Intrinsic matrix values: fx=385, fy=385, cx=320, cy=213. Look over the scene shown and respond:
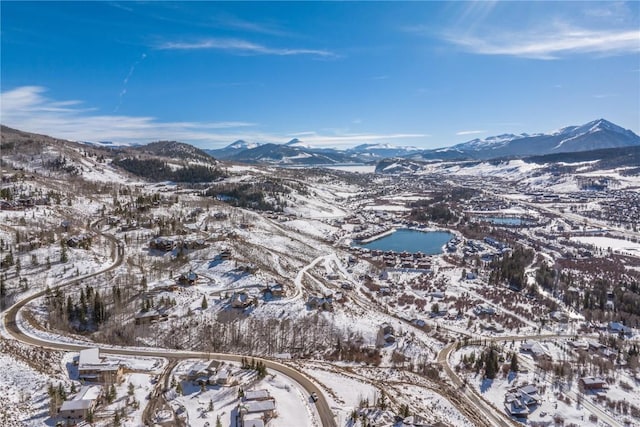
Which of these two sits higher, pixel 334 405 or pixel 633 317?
pixel 334 405

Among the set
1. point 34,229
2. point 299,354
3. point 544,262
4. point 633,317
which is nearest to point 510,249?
point 544,262

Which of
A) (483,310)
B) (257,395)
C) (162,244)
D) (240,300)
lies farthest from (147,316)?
(483,310)

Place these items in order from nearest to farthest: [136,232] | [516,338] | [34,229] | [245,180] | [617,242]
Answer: [516,338], [34,229], [136,232], [617,242], [245,180]

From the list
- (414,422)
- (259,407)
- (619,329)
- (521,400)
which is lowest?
(619,329)

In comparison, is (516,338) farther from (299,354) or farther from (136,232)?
(136,232)

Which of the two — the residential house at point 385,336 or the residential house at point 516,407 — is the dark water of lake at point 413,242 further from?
the residential house at point 516,407

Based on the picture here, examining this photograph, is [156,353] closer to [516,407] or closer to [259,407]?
[259,407]

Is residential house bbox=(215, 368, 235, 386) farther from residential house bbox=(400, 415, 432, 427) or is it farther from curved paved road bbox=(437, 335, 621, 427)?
curved paved road bbox=(437, 335, 621, 427)
